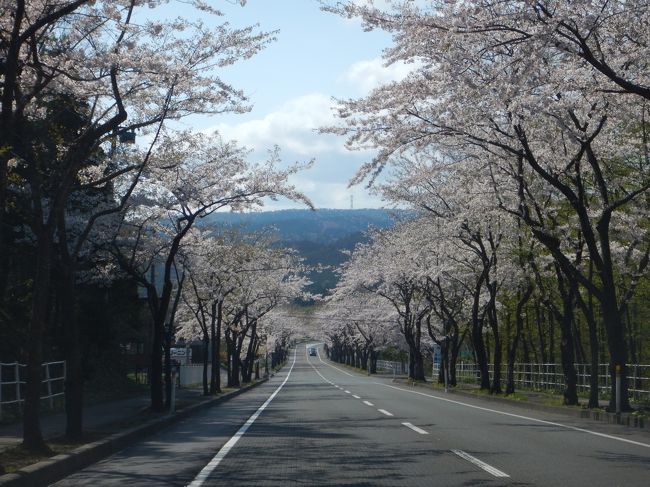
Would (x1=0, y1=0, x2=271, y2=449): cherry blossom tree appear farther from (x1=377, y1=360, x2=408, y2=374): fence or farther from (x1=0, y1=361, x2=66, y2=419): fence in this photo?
(x1=377, y1=360, x2=408, y2=374): fence

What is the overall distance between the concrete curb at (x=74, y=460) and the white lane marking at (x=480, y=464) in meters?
5.46

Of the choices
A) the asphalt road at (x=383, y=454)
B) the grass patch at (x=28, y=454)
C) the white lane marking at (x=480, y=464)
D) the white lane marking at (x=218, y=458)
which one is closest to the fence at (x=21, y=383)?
the asphalt road at (x=383, y=454)

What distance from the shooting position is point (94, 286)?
29.3 metres

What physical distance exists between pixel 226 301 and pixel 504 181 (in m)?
22.4

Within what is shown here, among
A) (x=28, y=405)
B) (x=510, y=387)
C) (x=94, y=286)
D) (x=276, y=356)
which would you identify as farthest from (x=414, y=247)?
(x=276, y=356)

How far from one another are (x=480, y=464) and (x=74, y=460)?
5.58m

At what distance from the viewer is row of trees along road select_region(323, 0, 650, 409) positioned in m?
13.3

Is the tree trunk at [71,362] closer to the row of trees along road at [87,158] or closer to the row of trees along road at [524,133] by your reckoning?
the row of trees along road at [87,158]

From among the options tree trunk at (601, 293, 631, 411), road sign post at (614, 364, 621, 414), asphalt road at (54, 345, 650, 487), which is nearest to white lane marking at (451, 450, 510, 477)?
asphalt road at (54, 345, 650, 487)

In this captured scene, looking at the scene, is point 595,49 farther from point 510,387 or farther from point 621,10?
point 510,387

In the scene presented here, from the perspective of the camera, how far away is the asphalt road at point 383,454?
9773 millimetres

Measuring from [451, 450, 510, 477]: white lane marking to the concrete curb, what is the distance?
5.46 m

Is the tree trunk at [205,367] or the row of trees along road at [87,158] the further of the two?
the tree trunk at [205,367]

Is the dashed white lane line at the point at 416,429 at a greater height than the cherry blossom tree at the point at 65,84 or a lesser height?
lesser
